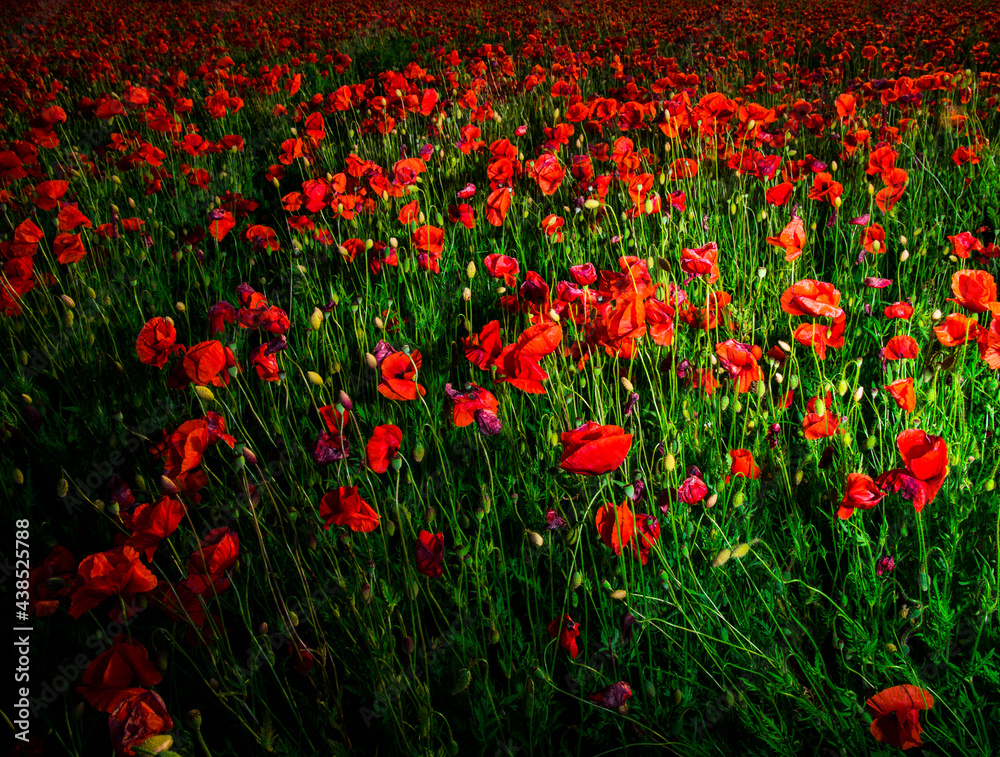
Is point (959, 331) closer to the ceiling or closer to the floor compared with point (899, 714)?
closer to the ceiling

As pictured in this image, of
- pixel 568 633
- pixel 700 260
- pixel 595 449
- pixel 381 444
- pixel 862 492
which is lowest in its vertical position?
pixel 568 633

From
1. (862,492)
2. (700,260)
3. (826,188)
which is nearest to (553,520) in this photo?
(862,492)

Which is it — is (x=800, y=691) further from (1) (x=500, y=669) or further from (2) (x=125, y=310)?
(2) (x=125, y=310)

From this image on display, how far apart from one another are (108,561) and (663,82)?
3.33 metres

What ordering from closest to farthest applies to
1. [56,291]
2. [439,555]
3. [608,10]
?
[439,555]
[56,291]
[608,10]

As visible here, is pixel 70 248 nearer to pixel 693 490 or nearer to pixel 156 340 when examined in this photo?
pixel 156 340

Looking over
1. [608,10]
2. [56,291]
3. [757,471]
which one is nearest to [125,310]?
[56,291]

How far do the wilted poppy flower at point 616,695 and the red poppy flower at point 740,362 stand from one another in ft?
2.50

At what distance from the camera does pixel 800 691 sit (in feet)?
3.64

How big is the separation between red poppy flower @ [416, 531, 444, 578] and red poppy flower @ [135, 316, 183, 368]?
0.85 m

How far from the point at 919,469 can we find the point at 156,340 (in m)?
1.75

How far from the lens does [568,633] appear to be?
1.20 metres

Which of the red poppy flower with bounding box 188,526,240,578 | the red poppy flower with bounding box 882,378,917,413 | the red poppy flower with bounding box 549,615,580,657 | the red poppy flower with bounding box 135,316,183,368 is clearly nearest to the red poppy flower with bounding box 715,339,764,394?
the red poppy flower with bounding box 882,378,917,413

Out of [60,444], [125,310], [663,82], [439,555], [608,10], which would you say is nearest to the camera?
[439,555]
